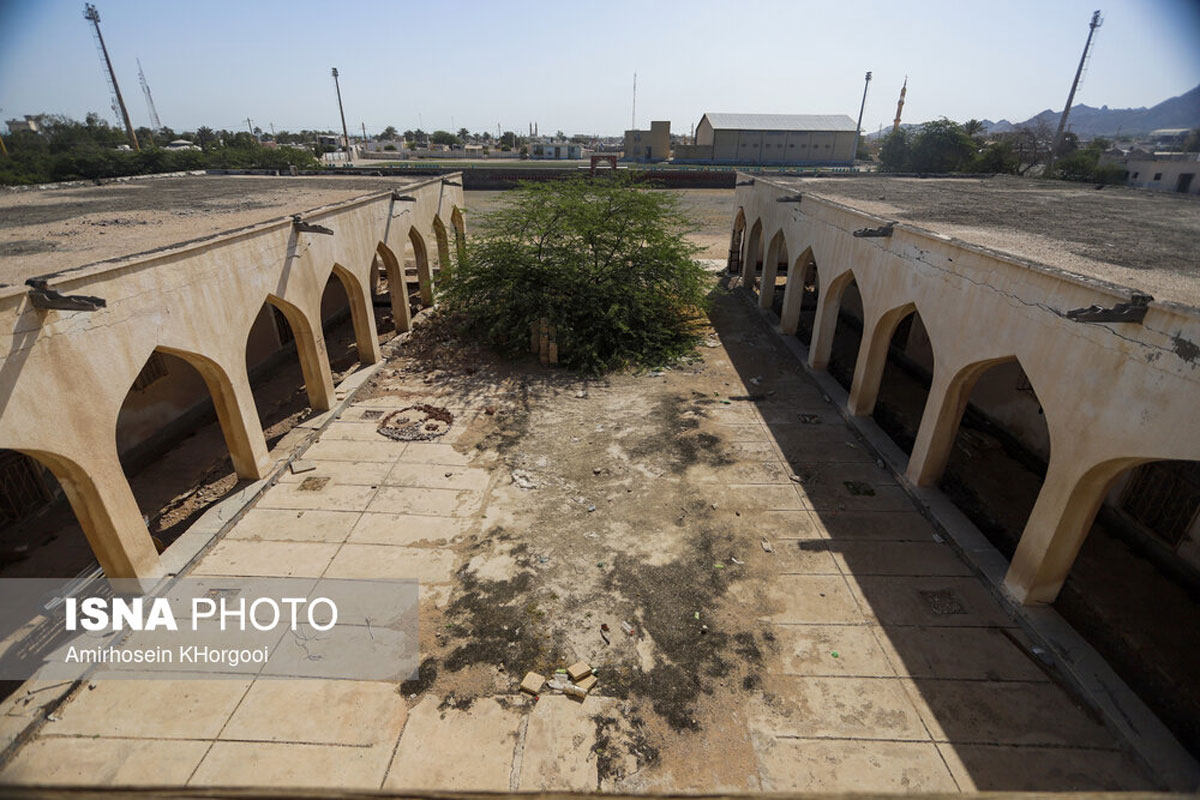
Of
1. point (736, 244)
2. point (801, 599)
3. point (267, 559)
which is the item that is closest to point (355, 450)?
point (267, 559)

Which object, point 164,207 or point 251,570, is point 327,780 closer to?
point 251,570

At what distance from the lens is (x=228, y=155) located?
35.8 meters

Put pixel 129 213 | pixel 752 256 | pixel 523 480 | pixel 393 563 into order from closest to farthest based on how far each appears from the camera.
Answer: pixel 393 563 < pixel 523 480 < pixel 129 213 < pixel 752 256

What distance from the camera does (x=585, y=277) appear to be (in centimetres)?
1429

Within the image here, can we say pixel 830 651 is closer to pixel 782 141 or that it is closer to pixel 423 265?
pixel 423 265

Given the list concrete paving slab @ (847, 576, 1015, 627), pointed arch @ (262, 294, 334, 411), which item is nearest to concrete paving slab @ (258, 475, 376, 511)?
pointed arch @ (262, 294, 334, 411)

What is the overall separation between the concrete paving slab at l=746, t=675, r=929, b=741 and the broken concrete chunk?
79.3 inches

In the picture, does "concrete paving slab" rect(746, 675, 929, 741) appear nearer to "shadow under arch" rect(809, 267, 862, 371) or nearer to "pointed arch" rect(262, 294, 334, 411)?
"shadow under arch" rect(809, 267, 862, 371)

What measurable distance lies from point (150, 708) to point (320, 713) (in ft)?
5.36

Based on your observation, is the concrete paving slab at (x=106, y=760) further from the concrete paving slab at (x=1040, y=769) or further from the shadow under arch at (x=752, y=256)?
the shadow under arch at (x=752, y=256)

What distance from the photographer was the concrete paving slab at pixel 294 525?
780cm

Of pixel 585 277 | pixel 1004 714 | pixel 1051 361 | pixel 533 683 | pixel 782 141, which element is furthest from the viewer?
pixel 782 141

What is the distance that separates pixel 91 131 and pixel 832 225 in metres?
74.3

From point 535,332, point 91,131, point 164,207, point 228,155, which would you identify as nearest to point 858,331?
point 535,332
